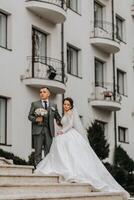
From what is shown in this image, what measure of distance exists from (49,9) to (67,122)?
9.09 m

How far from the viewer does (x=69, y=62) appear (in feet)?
81.5

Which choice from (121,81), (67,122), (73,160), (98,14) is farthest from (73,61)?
(73,160)

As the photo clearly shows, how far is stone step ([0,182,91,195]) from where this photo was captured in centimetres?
983

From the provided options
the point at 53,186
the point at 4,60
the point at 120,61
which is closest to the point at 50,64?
the point at 4,60

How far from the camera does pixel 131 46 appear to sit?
31.6 metres

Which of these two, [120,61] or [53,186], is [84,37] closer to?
[120,61]

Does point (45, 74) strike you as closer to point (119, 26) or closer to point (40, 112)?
point (40, 112)

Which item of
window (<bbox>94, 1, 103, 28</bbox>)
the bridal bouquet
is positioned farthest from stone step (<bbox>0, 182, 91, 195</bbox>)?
window (<bbox>94, 1, 103, 28</bbox>)

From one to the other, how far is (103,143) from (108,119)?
12.8 feet

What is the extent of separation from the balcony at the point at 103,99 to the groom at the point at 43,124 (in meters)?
12.3

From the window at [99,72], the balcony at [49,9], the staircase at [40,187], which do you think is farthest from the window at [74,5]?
the staircase at [40,187]

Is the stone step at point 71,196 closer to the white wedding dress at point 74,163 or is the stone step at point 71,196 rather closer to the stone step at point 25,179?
the white wedding dress at point 74,163

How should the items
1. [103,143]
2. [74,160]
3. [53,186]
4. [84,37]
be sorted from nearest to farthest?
[53,186] → [74,160] → [103,143] → [84,37]

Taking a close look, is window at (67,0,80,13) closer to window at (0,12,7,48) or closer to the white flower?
window at (0,12,7,48)
